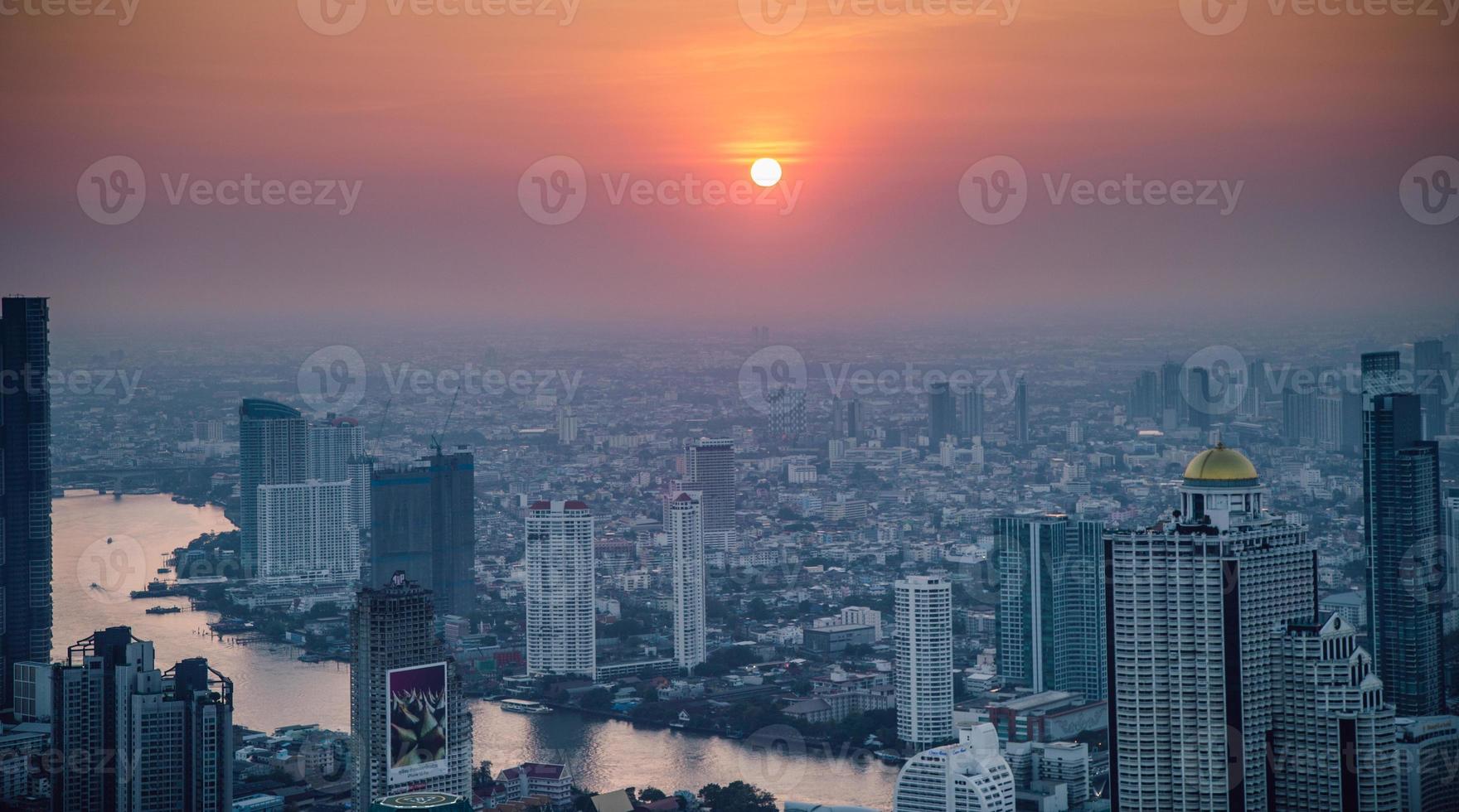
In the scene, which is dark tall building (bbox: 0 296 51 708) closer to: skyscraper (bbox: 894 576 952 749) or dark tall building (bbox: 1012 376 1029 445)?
skyscraper (bbox: 894 576 952 749)

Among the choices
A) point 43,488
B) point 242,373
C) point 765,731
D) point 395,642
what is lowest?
point 765,731

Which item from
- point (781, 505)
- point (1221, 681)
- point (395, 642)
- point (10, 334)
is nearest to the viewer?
point (1221, 681)

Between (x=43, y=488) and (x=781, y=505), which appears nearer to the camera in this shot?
(x=43, y=488)

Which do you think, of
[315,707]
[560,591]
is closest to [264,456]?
[560,591]

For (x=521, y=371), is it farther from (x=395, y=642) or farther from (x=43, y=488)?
(x=395, y=642)

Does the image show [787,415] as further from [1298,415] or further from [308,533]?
[1298,415]

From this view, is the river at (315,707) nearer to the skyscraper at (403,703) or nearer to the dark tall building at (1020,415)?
the skyscraper at (403,703)

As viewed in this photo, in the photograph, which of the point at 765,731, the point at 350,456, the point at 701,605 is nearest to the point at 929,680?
the point at 765,731
